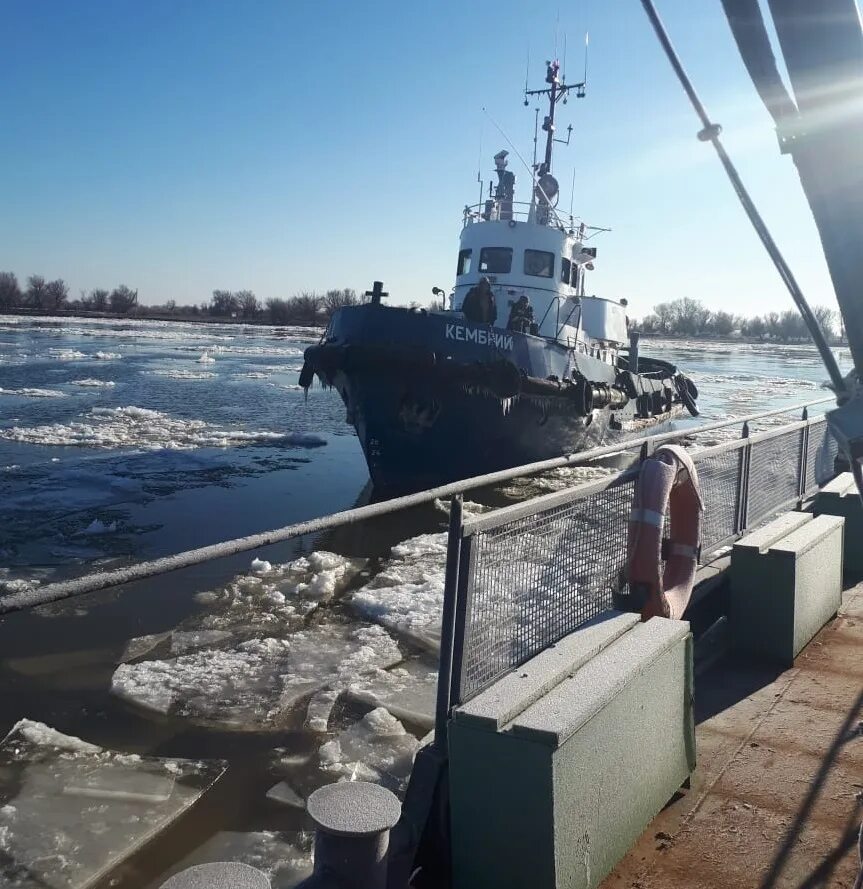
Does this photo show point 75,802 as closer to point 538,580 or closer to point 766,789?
point 538,580

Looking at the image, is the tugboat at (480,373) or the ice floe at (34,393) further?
the ice floe at (34,393)

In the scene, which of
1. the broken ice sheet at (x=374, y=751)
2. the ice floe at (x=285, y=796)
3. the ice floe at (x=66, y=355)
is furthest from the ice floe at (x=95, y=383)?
the ice floe at (x=285, y=796)

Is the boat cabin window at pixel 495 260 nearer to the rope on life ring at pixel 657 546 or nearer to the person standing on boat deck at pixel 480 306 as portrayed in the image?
the person standing on boat deck at pixel 480 306

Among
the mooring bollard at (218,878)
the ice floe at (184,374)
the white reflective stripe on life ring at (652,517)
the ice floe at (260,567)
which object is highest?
the white reflective stripe on life ring at (652,517)

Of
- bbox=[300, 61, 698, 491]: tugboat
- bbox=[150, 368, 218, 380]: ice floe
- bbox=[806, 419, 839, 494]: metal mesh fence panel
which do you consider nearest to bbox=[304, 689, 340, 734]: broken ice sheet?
bbox=[806, 419, 839, 494]: metal mesh fence panel

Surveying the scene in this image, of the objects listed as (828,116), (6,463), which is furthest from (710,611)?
(6,463)

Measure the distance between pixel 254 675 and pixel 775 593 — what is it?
11.1ft

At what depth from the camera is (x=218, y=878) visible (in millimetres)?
1975

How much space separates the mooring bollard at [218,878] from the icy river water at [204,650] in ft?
4.76

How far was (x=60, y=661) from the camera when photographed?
5.85m

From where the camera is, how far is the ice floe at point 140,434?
50.7 feet

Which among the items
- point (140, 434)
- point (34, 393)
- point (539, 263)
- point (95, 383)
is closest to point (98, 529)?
point (140, 434)

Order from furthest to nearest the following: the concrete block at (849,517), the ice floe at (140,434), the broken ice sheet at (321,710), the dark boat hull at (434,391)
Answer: the ice floe at (140,434) → the dark boat hull at (434,391) → the concrete block at (849,517) → the broken ice sheet at (321,710)

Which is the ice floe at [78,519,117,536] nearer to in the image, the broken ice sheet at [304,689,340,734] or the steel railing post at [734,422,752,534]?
the broken ice sheet at [304,689,340,734]
